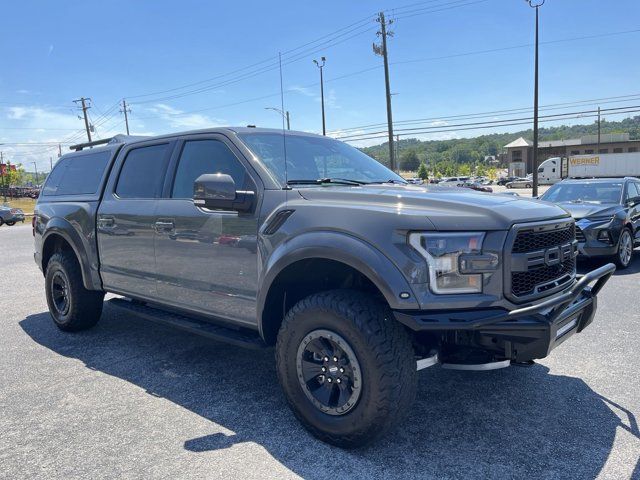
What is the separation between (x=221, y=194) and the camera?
125 inches

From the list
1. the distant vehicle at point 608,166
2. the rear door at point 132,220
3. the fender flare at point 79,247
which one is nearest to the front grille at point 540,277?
the rear door at point 132,220

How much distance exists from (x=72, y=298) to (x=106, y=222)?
1048mm

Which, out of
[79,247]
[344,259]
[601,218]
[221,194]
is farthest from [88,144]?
[601,218]

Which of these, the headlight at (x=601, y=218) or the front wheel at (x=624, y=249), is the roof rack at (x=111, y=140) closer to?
the headlight at (x=601, y=218)

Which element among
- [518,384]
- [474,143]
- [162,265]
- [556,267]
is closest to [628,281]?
[518,384]

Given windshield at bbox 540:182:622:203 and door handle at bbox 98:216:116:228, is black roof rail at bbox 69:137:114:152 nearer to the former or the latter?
door handle at bbox 98:216:116:228

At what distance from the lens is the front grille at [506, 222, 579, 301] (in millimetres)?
2607

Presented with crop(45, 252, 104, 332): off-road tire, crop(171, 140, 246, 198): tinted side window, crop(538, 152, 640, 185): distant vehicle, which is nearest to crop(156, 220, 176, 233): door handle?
crop(171, 140, 246, 198): tinted side window

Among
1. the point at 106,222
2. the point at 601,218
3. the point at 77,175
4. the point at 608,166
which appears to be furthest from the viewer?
the point at 608,166

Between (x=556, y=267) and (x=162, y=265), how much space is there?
2.87 metres

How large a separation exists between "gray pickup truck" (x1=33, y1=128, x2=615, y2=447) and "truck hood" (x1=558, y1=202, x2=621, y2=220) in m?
5.31

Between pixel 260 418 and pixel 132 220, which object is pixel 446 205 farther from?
pixel 132 220

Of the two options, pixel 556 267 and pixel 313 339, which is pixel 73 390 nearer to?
pixel 313 339

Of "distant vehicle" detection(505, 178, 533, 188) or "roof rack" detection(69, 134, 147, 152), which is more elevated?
"roof rack" detection(69, 134, 147, 152)
